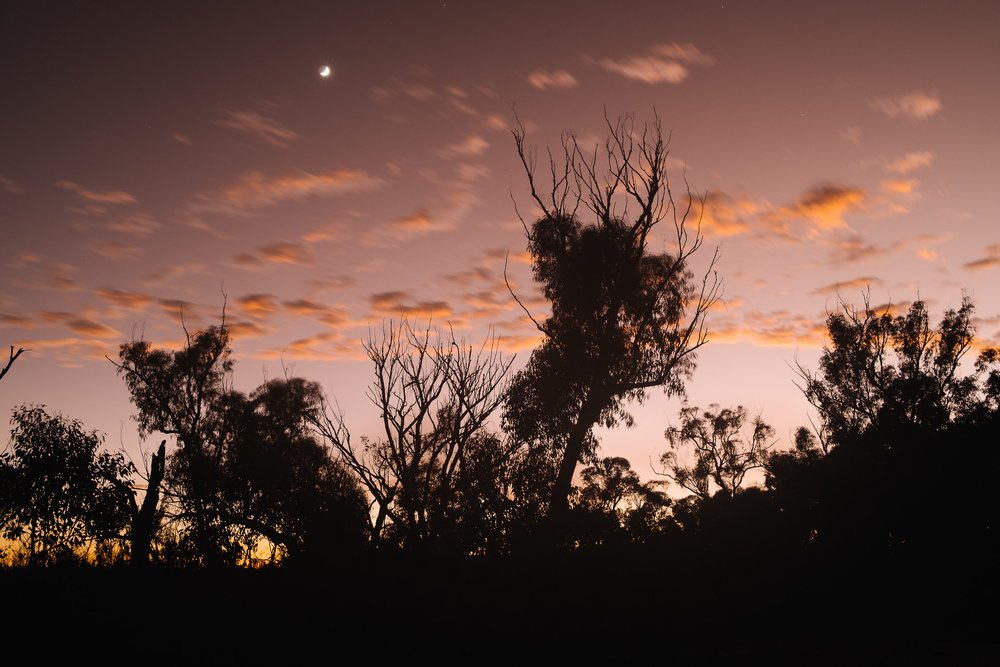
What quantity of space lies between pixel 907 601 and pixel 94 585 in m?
21.3

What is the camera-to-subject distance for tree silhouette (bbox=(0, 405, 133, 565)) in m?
22.1

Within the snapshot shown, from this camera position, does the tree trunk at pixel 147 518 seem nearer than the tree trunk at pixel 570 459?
No

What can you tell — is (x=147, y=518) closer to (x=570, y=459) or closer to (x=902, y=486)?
(x=570, y=459)

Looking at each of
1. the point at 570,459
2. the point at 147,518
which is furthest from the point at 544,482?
the point at 147,518

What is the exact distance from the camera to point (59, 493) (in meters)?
22.6

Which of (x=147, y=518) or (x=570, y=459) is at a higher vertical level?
(x=570, y=459)

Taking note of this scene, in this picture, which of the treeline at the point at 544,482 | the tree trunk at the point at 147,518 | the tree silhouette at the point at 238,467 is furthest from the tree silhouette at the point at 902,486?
the tree trunk at the point at 147,518

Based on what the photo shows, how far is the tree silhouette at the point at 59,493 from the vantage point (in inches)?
869

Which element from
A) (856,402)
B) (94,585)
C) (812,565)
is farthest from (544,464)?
(856,402)

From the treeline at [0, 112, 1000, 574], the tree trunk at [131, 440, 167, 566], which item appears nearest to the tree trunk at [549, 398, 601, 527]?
the treeline at [0, 112, 1000, 574]

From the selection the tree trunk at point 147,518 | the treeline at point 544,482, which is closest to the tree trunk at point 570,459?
the treeline at point 544,482

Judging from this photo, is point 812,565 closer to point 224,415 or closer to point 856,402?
point 856,402

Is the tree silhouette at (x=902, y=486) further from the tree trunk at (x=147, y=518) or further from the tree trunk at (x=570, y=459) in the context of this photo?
the tree trunk at (x=147, y=518)

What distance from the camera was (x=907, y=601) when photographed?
58.3 ft
